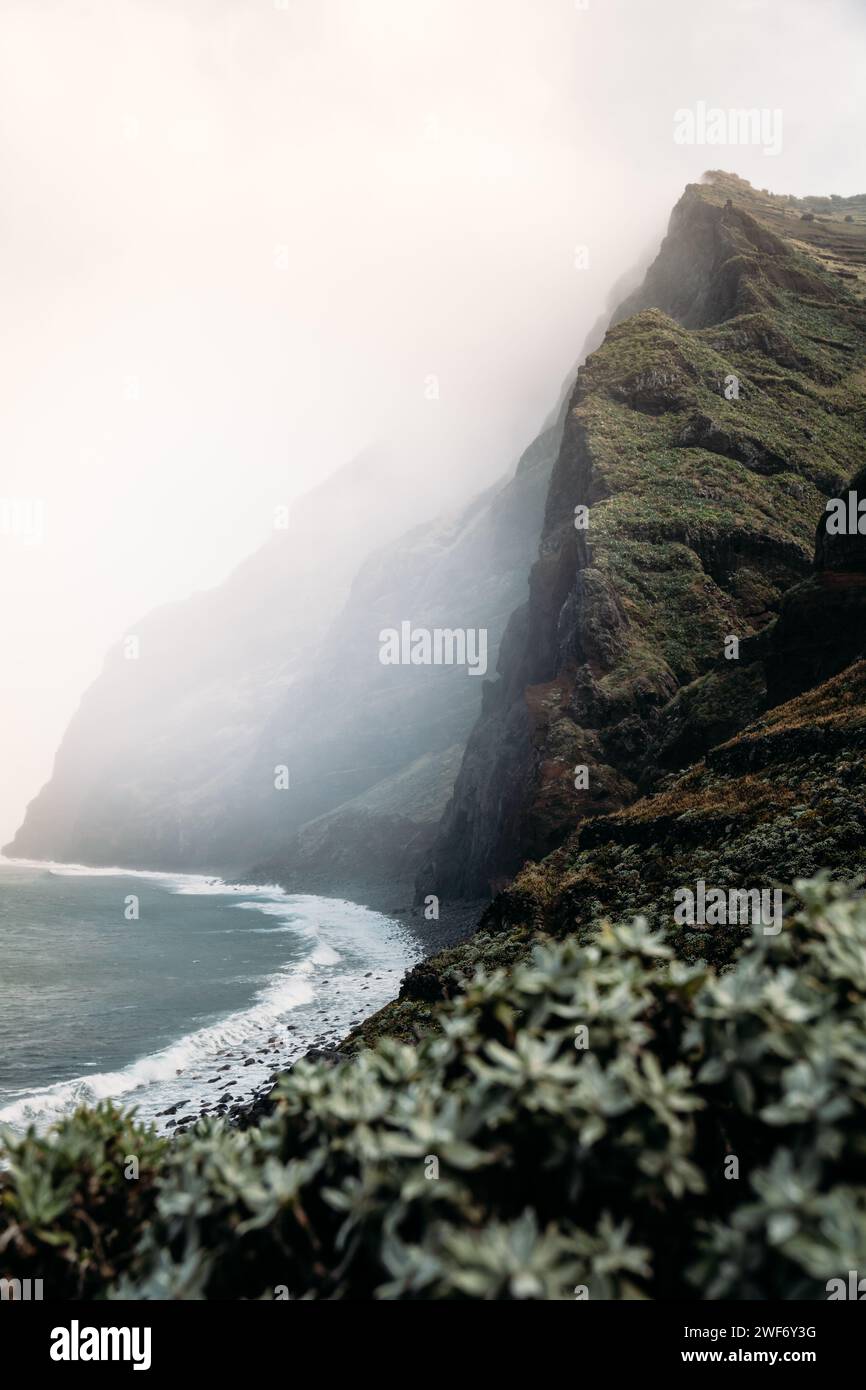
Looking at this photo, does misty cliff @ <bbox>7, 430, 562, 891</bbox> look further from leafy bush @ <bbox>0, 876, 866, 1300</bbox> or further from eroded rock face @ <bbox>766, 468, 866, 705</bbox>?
leafy bush @ <bbox>0, 876, 866, 1300</bbox>

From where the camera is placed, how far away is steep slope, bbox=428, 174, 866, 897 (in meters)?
33.7

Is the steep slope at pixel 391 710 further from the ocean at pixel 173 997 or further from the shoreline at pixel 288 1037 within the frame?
the shoreline at pixel 288 1037

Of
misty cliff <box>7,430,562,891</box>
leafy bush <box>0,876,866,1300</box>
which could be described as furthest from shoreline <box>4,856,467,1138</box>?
misty cliff <box>7,430,562,891</box>

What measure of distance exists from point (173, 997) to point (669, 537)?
130ft

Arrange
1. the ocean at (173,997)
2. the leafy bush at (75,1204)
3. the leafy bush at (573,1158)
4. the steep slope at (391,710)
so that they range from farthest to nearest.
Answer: the steep slope at (391,710) < the ocean at (173,997) < the leafy bush at (75,1204) < the leafy bush at (573,1158)

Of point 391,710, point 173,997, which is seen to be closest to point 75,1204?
point 173,997

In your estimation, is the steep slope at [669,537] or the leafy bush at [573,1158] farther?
the steep slope at [669,537]

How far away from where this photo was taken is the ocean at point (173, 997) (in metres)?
29.0

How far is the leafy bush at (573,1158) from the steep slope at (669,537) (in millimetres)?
26376

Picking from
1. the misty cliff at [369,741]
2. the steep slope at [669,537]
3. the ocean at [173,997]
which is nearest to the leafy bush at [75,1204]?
the ocean at [173,997]

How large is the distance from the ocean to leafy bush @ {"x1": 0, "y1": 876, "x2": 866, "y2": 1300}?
1630 centimetres

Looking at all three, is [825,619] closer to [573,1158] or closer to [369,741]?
[573,1158]

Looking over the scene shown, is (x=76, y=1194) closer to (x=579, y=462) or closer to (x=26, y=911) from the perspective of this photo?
(x=579, y=462)
